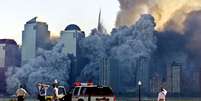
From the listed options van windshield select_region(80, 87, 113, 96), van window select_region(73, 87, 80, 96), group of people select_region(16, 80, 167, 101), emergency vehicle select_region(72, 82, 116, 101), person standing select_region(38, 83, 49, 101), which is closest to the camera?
group of people select_region(16, 80, 167, 101)

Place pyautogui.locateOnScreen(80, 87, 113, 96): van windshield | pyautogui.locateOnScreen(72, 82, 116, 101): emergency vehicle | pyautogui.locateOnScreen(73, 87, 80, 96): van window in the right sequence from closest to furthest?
pyautogui.locateOnScreen(72, 82, 116, 101): emergency vehicle
pyautogui.locateOnScreen(80, 87, 113, 96): van windshield
pyautogui.locateOnScreen(73, 87, 80, 96): van window

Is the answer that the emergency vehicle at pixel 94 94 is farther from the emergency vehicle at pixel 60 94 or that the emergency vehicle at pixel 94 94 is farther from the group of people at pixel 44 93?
the group of people at pixel 44 93

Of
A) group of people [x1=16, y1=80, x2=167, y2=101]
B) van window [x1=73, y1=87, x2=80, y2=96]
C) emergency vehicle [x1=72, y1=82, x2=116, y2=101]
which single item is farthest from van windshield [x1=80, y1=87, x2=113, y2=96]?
group of people [x1=16, y1=80, x2=167, y2=101]

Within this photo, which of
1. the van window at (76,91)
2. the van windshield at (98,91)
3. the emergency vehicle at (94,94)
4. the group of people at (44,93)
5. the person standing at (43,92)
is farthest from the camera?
the person standing at (43,92)

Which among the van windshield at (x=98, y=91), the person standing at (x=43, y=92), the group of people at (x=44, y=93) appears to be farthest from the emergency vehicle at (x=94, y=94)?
the group of people at (x=44, y=93)

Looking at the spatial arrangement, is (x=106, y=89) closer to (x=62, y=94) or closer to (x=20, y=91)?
(x=62, y=94)

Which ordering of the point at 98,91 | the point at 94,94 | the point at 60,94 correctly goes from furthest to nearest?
the point at 60,94 → the point at 98,91 → the point at 94,94

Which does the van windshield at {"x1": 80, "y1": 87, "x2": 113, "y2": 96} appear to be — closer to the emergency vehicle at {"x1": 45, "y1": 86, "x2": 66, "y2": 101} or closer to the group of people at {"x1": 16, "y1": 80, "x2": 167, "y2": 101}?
the emergency vehicle at {"x1": 45, "y1": 86, "x2": 66, "y2": 101}

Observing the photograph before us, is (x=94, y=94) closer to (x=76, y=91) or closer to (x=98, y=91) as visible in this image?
(x=98, y=91)

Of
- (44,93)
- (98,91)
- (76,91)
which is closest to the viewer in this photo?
(98,91)

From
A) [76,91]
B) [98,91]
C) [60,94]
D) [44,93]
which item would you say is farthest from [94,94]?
[44,93]

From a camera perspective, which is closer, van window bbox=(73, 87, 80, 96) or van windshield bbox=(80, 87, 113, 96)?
van windshield bbox=(80, 87, 113, 96)

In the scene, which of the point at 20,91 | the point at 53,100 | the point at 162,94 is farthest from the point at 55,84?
the point at 162,94

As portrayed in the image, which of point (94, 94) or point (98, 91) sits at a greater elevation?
point (98, 91)
